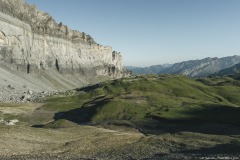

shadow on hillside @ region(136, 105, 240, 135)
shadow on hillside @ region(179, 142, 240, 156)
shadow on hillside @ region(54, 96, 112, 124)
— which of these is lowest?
shadow on hillside @ region(54, 96, 112, 124)

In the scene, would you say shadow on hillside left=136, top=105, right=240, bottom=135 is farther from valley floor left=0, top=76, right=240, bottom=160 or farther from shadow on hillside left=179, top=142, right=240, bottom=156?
shadow on hillside left=179, top=142, right=240, bottom=156

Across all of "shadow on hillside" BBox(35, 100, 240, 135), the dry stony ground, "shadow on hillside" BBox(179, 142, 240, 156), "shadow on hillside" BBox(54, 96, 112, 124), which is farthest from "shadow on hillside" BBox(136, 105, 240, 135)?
"shadow on hillside" BBox(179, 142, 240, 156)

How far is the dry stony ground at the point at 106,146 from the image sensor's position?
52.7m

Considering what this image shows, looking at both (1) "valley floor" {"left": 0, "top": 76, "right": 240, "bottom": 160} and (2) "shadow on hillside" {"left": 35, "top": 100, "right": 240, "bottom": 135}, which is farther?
(2) "shadow on hillside" {"left": 35, "top": 100, "right": 240, "bottom": 135}

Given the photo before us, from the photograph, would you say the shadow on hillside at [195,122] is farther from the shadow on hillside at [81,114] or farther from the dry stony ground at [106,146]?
the dry stony ground at [106,146]

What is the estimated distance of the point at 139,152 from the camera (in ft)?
191

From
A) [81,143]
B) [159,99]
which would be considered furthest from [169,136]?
[159,99]

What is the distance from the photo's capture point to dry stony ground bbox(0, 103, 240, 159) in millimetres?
52688

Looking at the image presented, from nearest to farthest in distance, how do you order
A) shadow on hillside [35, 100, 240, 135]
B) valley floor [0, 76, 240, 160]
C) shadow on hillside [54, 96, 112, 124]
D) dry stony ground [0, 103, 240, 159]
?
dry stony ground [0, 103, 240, 159] → valley floor [0, 76, 240, 160] → shadow on hillside [35, 100, 240, 135] → shadow on hillside [54, 96, 112, 124]

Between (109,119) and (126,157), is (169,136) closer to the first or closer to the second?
(126,157)

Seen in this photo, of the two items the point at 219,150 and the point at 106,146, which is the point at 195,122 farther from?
the point at 106,146

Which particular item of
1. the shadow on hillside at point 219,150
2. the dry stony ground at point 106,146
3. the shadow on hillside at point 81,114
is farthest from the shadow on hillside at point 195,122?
the shadow on hillside at point 219,150

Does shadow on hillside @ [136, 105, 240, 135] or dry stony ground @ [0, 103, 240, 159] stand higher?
dry stony ground @ [0, 103, 240, 159]

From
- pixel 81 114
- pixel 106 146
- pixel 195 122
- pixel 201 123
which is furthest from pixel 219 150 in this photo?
pixel 81 114
